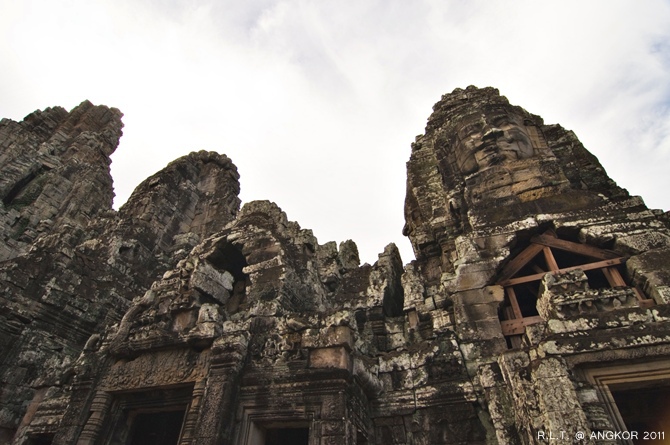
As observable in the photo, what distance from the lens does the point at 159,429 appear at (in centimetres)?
859

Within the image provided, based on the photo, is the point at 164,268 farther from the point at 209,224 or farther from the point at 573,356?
the point at 573,356

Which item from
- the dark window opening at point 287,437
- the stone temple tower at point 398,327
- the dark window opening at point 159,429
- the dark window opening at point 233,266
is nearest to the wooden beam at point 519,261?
the stone temple tower at point 398,327

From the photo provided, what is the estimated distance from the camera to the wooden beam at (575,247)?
23.8 feet

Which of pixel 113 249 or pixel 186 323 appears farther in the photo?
pixel 113 249

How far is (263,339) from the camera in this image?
6.84m

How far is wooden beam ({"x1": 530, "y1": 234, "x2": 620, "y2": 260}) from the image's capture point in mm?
7262

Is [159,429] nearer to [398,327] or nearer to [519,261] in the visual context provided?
[398,327]

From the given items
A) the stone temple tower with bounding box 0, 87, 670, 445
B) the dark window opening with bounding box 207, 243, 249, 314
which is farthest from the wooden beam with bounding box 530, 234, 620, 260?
the dark window opening with bounding box 207, 243, 249, 314

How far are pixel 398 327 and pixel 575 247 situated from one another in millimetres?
3997

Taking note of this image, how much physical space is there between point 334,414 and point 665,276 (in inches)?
225

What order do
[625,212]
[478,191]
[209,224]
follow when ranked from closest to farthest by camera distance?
[625,212] → [478,191] → [209,224]

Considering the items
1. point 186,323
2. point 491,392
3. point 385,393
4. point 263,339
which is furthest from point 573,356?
point 186,323

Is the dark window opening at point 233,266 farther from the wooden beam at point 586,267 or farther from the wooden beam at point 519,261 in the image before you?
the wooden beam at point 586,267

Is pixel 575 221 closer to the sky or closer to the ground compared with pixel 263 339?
closer to the sky
